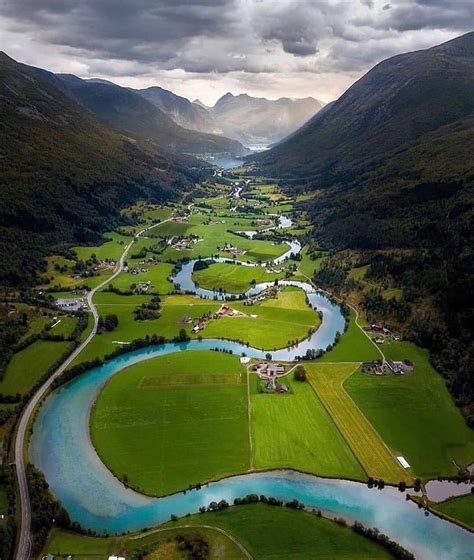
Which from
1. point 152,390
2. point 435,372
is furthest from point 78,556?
point 435,372

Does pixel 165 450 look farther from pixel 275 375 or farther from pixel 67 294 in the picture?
pixel 67 294

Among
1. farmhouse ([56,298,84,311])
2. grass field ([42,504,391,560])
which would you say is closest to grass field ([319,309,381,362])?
grass field ([42,504,391,560])

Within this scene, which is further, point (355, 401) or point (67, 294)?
point (67, 294)

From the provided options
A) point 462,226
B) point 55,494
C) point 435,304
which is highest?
point 462,226

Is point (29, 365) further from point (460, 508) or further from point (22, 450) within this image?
point (460, 508)

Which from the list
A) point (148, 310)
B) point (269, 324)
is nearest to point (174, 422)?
point (269, 324)
